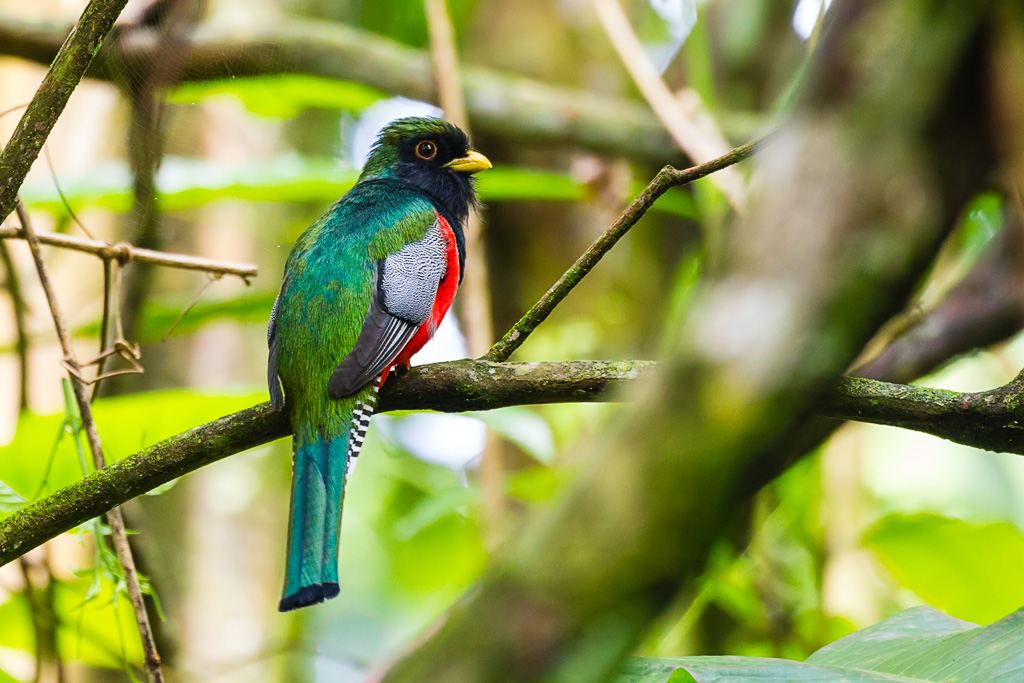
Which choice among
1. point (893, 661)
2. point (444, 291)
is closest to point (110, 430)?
point (444, 291)

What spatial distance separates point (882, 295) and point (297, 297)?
2.39 metres

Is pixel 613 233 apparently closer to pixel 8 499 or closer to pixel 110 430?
pixel 8 499

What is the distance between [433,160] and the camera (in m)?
3.90

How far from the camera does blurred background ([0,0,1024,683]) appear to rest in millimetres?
3287

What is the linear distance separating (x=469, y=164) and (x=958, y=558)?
2.63m

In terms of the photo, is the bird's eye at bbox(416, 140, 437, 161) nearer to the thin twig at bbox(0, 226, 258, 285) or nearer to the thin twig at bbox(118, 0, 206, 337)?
the thin twig at bbox(118, 0, 206, 337)

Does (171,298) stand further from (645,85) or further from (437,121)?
(645,85)

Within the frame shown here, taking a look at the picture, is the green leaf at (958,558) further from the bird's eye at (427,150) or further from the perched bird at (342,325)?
the bird's eye at (427,150)

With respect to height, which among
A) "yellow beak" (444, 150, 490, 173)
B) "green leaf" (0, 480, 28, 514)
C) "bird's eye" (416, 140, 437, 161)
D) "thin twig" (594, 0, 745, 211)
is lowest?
"green leaf" (0, 480, 28, 514)

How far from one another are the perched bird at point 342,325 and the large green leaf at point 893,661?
937mm

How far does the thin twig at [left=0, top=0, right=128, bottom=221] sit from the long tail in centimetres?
102

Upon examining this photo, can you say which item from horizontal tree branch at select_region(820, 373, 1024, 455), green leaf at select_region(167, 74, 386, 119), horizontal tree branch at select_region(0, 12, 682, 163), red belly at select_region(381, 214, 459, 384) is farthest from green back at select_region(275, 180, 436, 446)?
horizontal tree branch at select_region(0, 12, 682, 163)

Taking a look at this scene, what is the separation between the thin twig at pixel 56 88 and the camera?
69.0 inches

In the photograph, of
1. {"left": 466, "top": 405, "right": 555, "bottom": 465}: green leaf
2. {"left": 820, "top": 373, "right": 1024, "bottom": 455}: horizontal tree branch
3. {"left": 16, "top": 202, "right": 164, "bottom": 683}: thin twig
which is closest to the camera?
{"left": 820, "top": 373, "right": 1024, "bottom": 455}: horizontal tree branch
